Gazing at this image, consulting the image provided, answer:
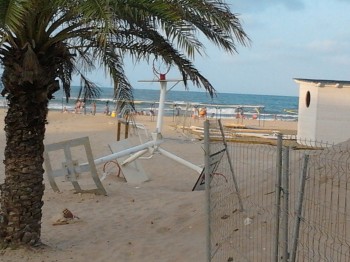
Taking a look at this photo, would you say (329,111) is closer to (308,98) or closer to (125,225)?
(308,98)

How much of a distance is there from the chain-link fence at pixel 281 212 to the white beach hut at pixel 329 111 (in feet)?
34.8

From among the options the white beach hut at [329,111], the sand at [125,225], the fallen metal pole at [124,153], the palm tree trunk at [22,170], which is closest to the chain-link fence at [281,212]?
the sand at [125,225]

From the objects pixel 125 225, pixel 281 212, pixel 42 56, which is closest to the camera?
pixel 281 212

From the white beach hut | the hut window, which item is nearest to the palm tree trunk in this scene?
the white beach hut

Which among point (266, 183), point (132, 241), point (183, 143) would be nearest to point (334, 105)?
point (183, 143)

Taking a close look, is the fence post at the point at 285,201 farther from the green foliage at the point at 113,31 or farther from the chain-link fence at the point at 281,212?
the green foliage at the point at 113,31

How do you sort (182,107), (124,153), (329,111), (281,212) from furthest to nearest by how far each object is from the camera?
(182,107) → (329,111) → (124,153) → (281,212)

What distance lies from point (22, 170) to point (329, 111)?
14.2 meters

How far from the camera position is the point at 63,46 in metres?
6.61

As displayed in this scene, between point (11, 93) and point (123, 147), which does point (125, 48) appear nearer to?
point (11, 93)

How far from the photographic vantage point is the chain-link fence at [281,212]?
4254 mm

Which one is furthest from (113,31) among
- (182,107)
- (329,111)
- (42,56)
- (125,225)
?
(182,107)

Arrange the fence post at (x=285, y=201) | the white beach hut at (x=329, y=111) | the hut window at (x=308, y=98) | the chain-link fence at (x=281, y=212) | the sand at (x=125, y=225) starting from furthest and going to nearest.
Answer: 1. the hut window at (x=308, y=98)
2. the white beach hut at (x=329, y=111)
3. the sand at (x=125, y=225)
4. the chain-link fence at (x=281, y=212)
5. the fence post at (x=285, y=201)

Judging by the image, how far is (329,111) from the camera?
18.7 m
